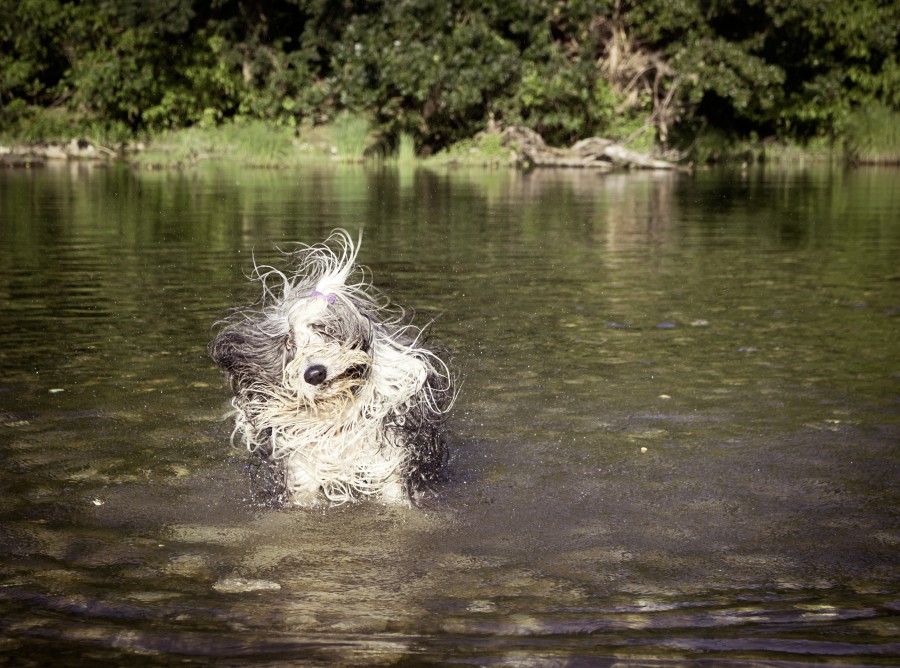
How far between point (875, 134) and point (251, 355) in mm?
30052

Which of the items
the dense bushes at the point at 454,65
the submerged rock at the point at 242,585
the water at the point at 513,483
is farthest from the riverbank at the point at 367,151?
the submerged rock at the point at 242,585

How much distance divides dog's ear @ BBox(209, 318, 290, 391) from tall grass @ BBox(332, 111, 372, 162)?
28358 mm

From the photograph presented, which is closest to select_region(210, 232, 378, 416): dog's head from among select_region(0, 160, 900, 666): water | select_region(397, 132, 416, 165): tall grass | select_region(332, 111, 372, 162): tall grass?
select_region(0, 160, 900, 666): water

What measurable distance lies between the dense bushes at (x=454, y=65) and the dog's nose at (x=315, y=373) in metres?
26.9

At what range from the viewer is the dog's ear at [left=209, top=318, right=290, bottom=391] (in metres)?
4.66

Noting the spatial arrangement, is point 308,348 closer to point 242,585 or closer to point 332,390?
point 332,390

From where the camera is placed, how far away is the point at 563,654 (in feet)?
12.2

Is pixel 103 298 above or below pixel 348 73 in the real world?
below

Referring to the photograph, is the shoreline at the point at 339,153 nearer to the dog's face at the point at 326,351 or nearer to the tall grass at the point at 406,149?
the tall grass at the point at 406,149

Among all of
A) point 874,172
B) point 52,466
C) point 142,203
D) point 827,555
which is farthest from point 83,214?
point 874,172

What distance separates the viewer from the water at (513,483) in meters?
3.91

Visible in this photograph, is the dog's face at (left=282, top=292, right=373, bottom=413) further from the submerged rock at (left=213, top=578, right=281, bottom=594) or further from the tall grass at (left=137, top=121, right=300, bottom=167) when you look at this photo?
the tall grass at (left=137, top=121, right=300, bottom=167)

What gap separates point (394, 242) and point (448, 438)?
321 inches

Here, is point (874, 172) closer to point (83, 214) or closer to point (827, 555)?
point (83, 214)
